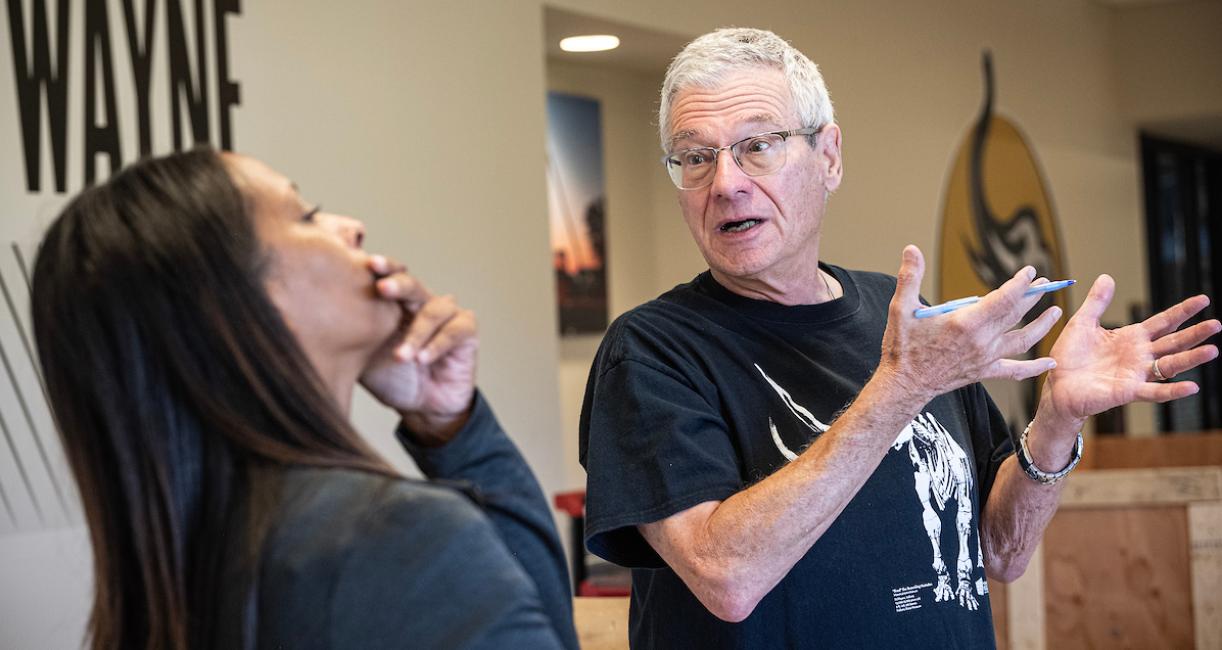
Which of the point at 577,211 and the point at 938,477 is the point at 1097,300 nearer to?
the point at 938,477

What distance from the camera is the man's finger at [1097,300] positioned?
60.0 inches

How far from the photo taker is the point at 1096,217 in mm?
8156

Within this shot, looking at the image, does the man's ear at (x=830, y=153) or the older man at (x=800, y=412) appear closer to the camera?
the older man at (x=800, y=412)

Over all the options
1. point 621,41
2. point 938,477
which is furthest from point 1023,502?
point 621,41

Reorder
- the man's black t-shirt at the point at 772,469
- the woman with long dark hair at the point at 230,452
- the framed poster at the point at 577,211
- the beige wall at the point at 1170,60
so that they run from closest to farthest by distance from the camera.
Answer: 1. the woman with long dark hair at the point at 230,452
2. the man's black t-shirt at the point at 772,469
3. the framed poster at the point at 577,211
4. the beige wall at the point at 1170,60

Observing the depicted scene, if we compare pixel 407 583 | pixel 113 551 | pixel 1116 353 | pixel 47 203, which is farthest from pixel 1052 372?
pixel 47 203

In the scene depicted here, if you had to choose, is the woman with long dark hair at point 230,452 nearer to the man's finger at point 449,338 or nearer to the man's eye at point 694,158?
the man's finger at point 449,338

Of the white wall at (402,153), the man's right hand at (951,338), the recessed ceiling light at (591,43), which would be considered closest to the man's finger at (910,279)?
the man's right hand at (951,338)

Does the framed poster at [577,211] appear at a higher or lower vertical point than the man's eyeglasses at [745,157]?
higher

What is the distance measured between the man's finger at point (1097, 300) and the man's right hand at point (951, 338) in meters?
0.18

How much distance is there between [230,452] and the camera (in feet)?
3.05

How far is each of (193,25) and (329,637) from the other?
272cm

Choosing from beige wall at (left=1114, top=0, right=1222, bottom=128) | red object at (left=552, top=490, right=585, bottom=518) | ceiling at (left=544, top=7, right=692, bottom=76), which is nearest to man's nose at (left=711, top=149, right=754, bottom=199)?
red object at (left=552, top=490, right=585, bottom=518)

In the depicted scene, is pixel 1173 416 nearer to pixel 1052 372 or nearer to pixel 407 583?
pixel 1052 372
